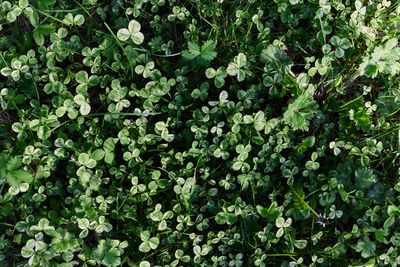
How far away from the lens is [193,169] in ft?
9.57

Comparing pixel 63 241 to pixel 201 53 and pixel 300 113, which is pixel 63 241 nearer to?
pixel 201 53

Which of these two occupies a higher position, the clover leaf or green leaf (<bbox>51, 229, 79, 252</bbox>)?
the clover leaf

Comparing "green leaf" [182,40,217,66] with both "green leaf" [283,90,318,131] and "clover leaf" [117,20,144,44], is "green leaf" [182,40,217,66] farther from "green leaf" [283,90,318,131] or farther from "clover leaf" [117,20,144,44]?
"green leaf" [283,90,318,131]

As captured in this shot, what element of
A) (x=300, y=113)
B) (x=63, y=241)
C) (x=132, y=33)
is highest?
(x=132, y=33)

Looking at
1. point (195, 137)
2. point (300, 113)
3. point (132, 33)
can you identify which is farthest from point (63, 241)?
point (300, 113)

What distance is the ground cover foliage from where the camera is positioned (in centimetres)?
283

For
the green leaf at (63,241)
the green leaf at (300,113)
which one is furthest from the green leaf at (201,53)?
the green leaf at (63,241)

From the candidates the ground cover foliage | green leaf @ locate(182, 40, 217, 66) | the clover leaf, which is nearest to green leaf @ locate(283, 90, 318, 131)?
the ground cover foliage

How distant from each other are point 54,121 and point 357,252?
263 cm

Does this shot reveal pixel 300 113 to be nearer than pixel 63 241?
No

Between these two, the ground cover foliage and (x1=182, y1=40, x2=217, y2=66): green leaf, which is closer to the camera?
the ground cover foliage

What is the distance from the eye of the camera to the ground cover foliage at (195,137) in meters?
2.83

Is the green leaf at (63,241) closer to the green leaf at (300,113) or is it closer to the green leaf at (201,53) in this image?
the green leaf at (201,53)

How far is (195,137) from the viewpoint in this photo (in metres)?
2.91
